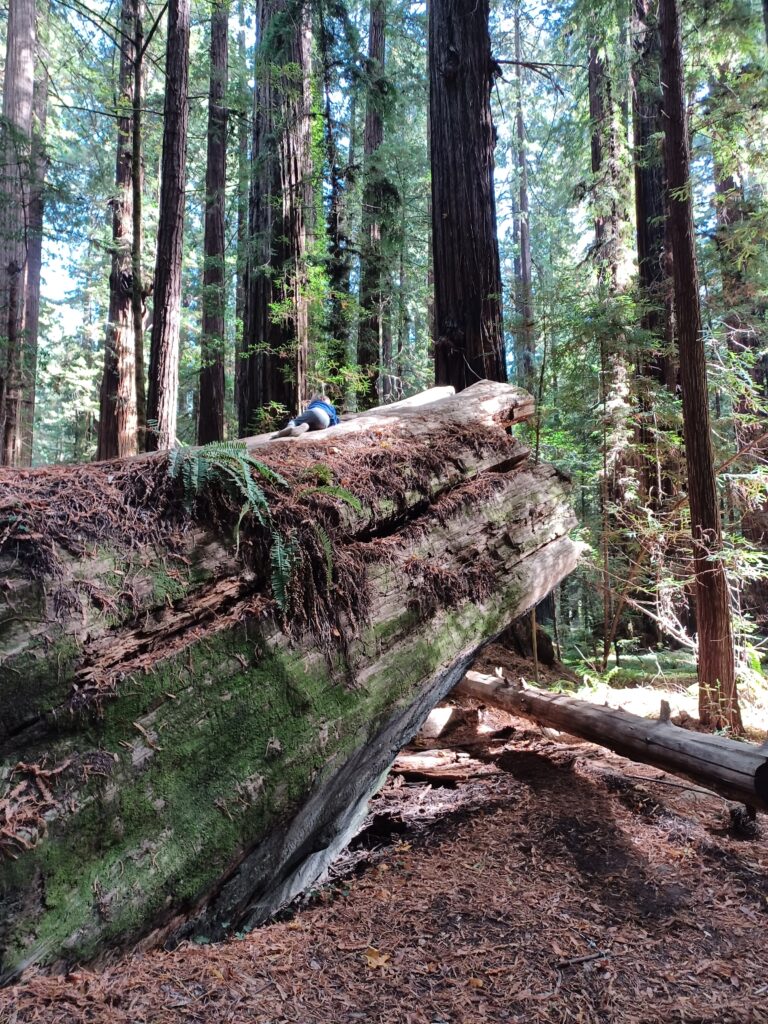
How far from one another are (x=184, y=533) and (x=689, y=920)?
3020mm

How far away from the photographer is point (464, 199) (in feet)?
22.3

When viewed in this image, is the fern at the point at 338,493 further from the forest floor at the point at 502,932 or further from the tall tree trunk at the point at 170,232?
the tall tree trunk at the point at 170,232

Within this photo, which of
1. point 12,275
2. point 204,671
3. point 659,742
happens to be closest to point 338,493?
point 204,671

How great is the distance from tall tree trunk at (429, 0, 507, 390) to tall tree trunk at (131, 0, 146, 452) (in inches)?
177

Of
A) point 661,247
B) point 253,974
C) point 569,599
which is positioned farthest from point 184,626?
point 569,599

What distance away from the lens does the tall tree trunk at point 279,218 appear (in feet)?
27.6

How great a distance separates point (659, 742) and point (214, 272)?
13.9 m

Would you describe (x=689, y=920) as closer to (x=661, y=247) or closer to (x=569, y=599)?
(x=661, y=247)

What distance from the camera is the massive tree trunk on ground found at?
86.5 inches

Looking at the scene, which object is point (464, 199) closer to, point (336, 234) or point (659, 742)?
point (336, 234)

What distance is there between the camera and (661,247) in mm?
11867

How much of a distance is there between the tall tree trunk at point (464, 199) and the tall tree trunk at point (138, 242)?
449cm

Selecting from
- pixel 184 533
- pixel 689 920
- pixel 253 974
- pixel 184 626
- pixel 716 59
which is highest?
pixel 716 59

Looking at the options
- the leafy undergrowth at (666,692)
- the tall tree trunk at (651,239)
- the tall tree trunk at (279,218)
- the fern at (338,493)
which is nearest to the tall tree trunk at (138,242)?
the tall tree trunk at (279,218)
